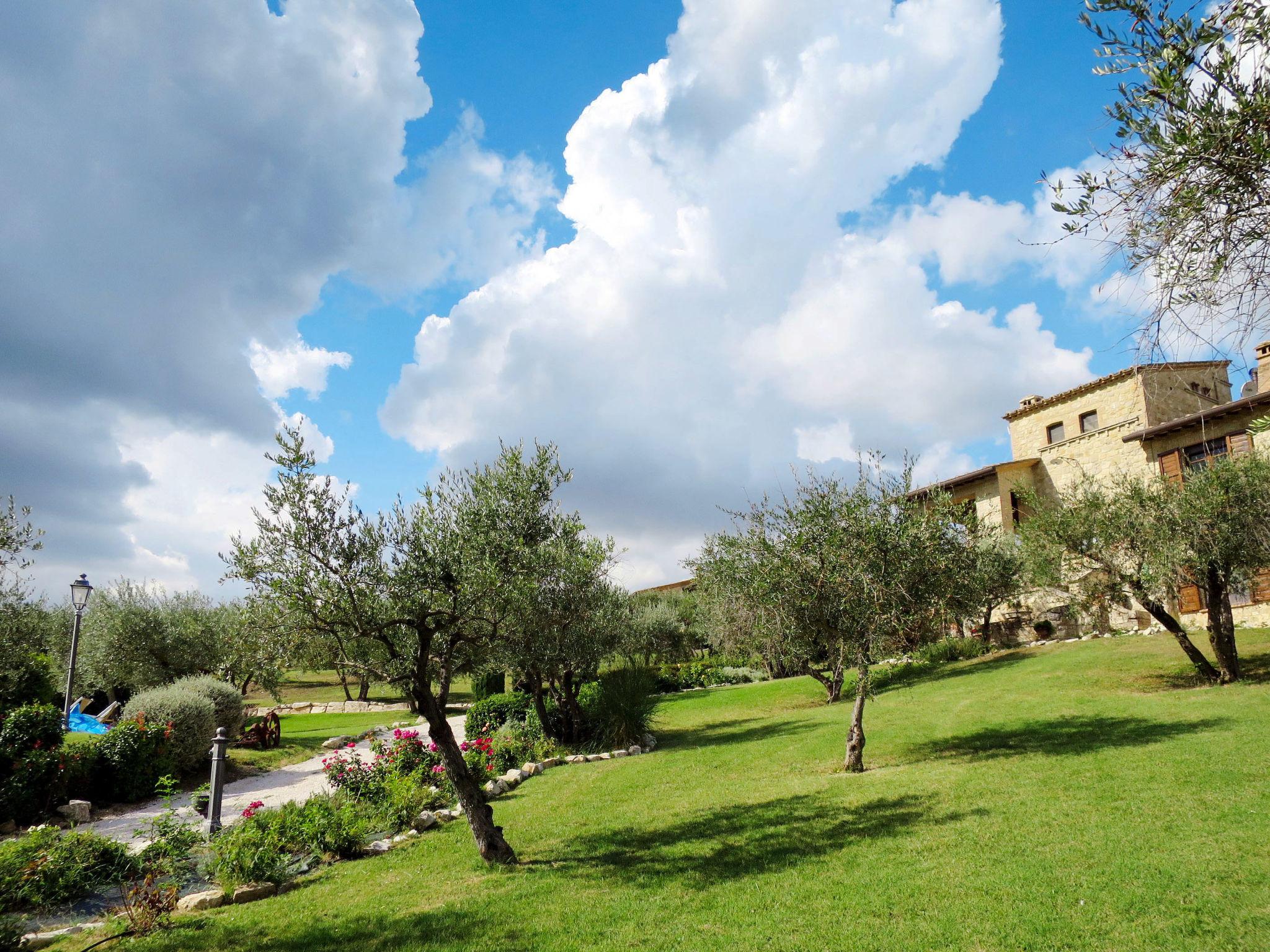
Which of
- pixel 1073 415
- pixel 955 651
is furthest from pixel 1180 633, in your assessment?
pixel 1073 415

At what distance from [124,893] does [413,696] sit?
353 cm

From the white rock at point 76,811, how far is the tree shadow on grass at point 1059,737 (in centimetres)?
1529

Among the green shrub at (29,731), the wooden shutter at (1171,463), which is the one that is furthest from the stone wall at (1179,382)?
the wooden shutter at (1171,463)

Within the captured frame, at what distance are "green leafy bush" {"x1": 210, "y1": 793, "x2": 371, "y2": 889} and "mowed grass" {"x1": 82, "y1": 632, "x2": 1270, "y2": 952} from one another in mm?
460

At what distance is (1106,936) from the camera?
5367 millimetres

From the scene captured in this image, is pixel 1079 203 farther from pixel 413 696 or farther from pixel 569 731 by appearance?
pixel 569 731

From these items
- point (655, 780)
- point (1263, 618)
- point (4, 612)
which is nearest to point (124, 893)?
point (4, 612)

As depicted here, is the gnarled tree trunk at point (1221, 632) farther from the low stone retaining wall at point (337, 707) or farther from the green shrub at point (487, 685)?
the low stone retaining wall at point (337, 707)

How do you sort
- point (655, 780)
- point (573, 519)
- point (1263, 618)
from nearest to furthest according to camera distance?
point (655, 780) → point (573, 519) → point (1263, 618)

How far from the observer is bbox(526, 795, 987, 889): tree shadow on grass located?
764 centimetres

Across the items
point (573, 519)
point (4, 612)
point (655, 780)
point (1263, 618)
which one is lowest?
point (655, 780)

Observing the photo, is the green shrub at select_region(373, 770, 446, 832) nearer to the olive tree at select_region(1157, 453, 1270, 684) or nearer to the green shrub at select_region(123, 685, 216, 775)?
the green shrub at select_region(123, 685, 216, 775)

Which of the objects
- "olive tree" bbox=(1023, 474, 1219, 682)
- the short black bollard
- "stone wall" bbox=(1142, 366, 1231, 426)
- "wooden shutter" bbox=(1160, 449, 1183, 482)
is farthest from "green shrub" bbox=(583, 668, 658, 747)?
"wooden shutter" bbox=(1160, 449, 1183, 482)

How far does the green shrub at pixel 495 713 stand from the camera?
18641 mm
